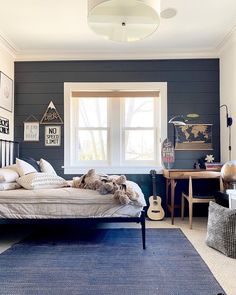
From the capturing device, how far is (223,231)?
2.52m

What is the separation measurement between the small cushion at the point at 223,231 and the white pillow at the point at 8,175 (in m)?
2.29

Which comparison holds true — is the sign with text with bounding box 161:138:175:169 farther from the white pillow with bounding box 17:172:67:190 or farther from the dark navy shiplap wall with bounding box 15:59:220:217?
the white pillow with bounding box 17:172:67:190

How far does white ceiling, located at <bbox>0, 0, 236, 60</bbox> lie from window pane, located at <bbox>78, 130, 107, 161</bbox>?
126cm

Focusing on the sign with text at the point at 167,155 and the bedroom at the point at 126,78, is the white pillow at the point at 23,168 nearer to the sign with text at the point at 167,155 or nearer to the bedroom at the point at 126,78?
the bedroom at the point at 126,78

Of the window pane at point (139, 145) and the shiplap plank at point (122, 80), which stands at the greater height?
the shiplap plank at point (122, 80)

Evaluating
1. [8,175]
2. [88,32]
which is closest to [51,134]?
[8,175]

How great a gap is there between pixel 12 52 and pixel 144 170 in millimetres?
2867

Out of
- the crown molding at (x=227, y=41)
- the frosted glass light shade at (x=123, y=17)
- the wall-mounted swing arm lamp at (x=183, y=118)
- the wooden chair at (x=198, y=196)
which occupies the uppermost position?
the crown molding at (x=227, y=41)

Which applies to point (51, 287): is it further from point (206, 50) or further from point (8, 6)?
point (206, 50)

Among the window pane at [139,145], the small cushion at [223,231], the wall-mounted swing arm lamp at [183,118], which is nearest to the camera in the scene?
the small cushion at [223,231]

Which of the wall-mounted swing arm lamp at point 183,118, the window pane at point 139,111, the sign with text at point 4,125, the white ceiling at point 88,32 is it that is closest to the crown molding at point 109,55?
the white ceiling at point 88,32

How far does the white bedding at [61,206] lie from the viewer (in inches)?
105

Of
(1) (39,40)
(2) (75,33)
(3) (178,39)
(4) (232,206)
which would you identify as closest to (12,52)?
(1) (39,40)

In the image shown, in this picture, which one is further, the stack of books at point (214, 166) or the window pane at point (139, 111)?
the window pane at point (139, 111)
